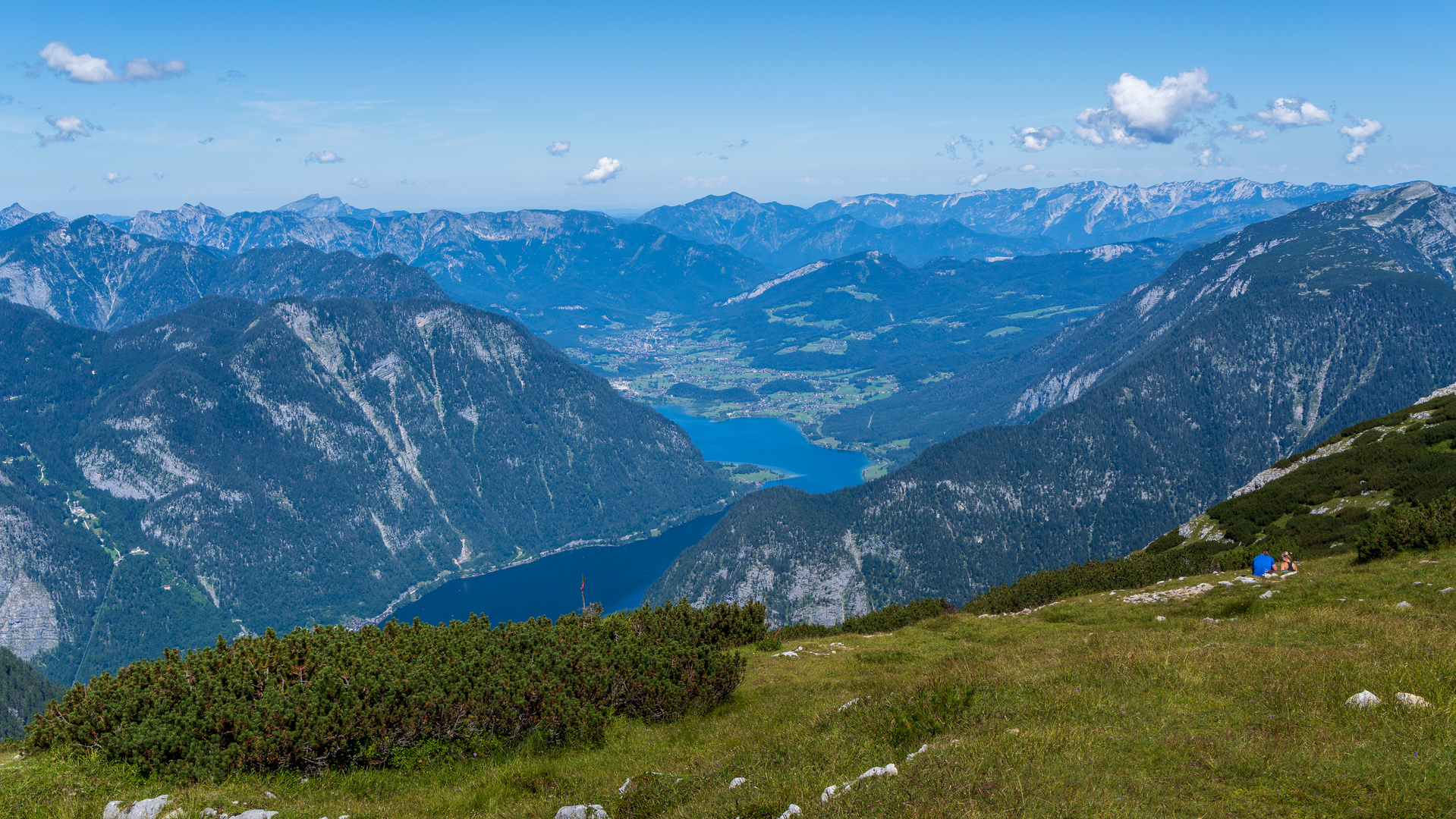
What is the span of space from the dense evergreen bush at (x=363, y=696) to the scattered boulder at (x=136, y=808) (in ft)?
7.10

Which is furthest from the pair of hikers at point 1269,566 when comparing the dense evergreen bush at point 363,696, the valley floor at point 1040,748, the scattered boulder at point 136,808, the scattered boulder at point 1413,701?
the scattered boulder at point 136,808

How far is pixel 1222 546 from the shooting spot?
6712 centimetres

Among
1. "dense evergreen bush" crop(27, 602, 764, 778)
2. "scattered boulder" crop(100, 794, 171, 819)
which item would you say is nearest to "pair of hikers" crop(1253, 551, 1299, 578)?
"dense evergreen bush" crop(27, 602, 764, 778)

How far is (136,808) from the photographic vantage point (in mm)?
20672

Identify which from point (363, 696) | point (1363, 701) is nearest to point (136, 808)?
point (363, 696)

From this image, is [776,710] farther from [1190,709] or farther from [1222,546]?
[1222,546]

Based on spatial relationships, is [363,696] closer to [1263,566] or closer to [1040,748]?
[1040,748]

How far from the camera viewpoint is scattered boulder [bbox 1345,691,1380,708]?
18.7 meters

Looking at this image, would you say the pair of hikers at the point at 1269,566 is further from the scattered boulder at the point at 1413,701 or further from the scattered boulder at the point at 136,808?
the scattered boulder at the point at 136,808

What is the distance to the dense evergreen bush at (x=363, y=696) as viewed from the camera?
2438cm

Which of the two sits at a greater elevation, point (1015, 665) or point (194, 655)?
point (194, 655)

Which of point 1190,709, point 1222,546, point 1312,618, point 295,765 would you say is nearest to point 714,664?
point 295,765

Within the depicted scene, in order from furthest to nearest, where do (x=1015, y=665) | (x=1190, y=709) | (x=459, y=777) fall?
(x=1015, y=665) < (x=459, y=777) < (x=1190, y=709)

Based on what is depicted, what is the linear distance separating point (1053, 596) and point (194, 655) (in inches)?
2034
